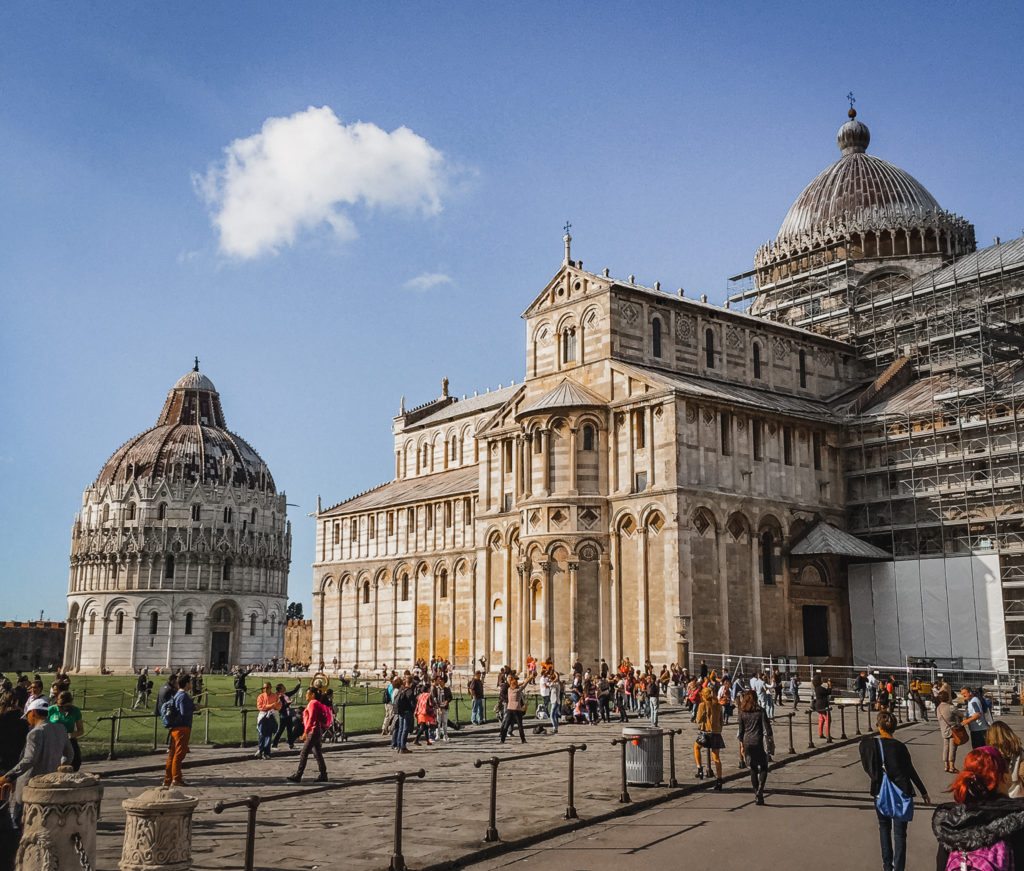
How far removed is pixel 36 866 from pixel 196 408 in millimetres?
111497

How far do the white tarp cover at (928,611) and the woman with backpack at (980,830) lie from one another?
36688mm

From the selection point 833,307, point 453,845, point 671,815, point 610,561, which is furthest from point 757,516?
point 453,845

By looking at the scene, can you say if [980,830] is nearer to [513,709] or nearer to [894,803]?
[894,803]

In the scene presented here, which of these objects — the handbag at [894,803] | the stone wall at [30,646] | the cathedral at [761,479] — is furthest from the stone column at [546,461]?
the stone wall at [30,646]

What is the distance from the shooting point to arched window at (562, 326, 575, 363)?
155 ft

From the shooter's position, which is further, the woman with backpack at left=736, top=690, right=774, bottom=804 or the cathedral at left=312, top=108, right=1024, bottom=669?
the cathedral at left=312, top=108, right=1024, bottom=669

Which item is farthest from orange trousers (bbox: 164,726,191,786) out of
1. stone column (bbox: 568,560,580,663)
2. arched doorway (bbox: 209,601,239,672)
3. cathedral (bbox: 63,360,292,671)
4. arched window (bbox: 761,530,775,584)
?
arched doorway (bbox: 209,601,239,672)

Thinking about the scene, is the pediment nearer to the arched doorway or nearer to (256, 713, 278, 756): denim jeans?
(256, 713, 278, 756): denim jeans

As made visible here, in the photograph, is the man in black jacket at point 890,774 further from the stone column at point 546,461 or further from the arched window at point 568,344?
the arched window at point 568,344

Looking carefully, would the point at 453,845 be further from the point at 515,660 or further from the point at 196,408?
the point at 196,408

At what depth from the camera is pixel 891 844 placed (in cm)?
1070

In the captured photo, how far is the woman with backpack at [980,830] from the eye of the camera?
20.9 feet

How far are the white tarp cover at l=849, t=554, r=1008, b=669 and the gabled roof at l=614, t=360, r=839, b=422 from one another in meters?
7.44

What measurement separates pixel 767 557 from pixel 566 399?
10.9m
